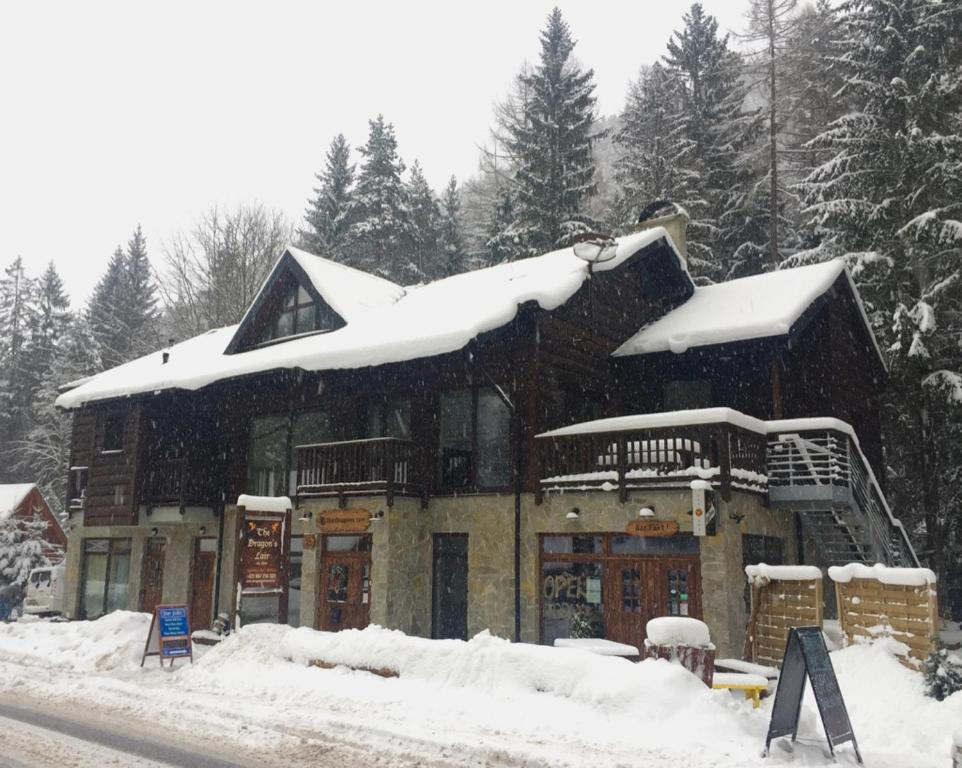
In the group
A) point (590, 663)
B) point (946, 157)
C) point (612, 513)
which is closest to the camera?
point (590, 663)

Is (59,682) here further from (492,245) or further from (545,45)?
(545,45)

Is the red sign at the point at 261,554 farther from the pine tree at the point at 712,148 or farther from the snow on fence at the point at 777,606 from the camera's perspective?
the pine tree at the point at 712,148

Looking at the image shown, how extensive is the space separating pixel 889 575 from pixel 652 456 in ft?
16.0

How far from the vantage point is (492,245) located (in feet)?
125

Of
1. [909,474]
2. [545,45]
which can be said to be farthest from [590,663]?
[545,45]

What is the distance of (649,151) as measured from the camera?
37875 millimetres

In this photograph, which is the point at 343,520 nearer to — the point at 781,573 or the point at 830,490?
the point at 781,573

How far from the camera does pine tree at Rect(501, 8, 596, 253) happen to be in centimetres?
3719

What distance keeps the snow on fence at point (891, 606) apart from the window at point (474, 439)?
7.24 meters

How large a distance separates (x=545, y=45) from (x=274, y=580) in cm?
3271

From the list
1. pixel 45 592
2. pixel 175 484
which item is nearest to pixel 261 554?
pixel 175 484

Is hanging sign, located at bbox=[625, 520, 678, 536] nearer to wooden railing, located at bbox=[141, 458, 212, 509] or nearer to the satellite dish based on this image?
the satellite dish

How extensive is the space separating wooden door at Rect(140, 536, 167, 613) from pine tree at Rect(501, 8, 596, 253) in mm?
20120

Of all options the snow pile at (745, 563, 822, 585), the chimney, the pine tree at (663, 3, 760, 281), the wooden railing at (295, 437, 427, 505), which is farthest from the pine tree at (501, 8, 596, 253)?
the snow pile at (745, 563, 822, 585)
